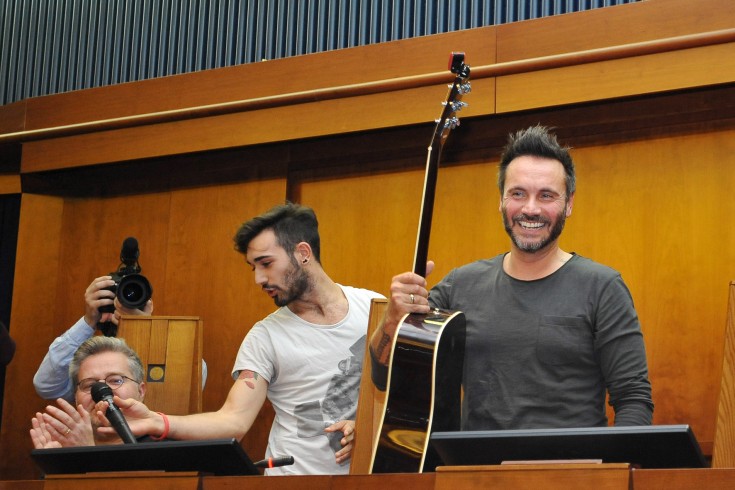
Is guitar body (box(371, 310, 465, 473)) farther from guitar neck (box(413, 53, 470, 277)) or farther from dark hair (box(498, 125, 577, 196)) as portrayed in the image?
dark hair (box(498, 125, 577, 196))

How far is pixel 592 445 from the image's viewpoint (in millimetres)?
1589

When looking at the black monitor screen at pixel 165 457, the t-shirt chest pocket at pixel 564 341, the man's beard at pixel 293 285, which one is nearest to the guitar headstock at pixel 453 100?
the t-shirt chest pocket at pixel 564 341

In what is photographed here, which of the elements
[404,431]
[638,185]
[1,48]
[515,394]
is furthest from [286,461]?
[1,48]

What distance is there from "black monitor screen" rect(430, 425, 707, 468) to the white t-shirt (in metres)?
1.46

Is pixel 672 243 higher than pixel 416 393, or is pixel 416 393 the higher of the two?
pixel 672 243

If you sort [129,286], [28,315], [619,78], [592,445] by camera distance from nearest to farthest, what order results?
1. [592,445]
2. [619,78]
3. [129,286]
4. [28,315]

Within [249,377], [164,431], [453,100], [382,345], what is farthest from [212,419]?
[453,100]

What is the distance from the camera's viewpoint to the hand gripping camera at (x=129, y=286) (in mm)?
3514

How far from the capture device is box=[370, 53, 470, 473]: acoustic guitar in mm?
2221

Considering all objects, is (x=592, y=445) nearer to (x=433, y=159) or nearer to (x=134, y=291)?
(x=433, y=159)

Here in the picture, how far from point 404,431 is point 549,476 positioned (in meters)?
0.70

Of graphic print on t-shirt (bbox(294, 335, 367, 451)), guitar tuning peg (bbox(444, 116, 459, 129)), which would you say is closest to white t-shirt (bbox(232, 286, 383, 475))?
graphic print on t-shirt (bbox(294, 335, 367, 451))

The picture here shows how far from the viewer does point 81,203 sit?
14.8ft

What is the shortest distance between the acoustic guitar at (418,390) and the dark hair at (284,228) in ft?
3.64
